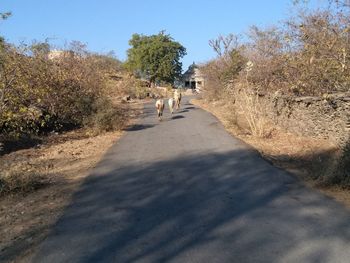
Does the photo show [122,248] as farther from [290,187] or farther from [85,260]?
[290,187]

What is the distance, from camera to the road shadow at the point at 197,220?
607 centimetres

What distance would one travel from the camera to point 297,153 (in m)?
14.6

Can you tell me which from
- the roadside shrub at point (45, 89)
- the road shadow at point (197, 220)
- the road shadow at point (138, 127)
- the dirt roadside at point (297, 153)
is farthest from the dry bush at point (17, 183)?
the road shadow at point (138, 127)

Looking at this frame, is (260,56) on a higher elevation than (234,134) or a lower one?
higher

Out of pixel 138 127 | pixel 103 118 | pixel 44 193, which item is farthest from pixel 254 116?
pixel 44 193

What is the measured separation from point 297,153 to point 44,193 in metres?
8.01

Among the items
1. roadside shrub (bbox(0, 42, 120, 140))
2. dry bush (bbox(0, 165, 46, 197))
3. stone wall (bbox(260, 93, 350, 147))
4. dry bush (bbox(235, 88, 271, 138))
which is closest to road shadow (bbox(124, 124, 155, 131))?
roadside shrub (bbox(0, 42, 120, 140))

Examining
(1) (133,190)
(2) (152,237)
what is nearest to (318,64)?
(1) (133,190)

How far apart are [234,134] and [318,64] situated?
4.85 m

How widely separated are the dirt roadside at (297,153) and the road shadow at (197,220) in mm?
439

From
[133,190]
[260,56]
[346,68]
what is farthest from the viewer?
[260,56]

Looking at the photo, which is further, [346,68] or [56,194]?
[346,68]

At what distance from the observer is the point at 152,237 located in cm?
669

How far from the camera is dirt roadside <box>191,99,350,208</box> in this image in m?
9.87
